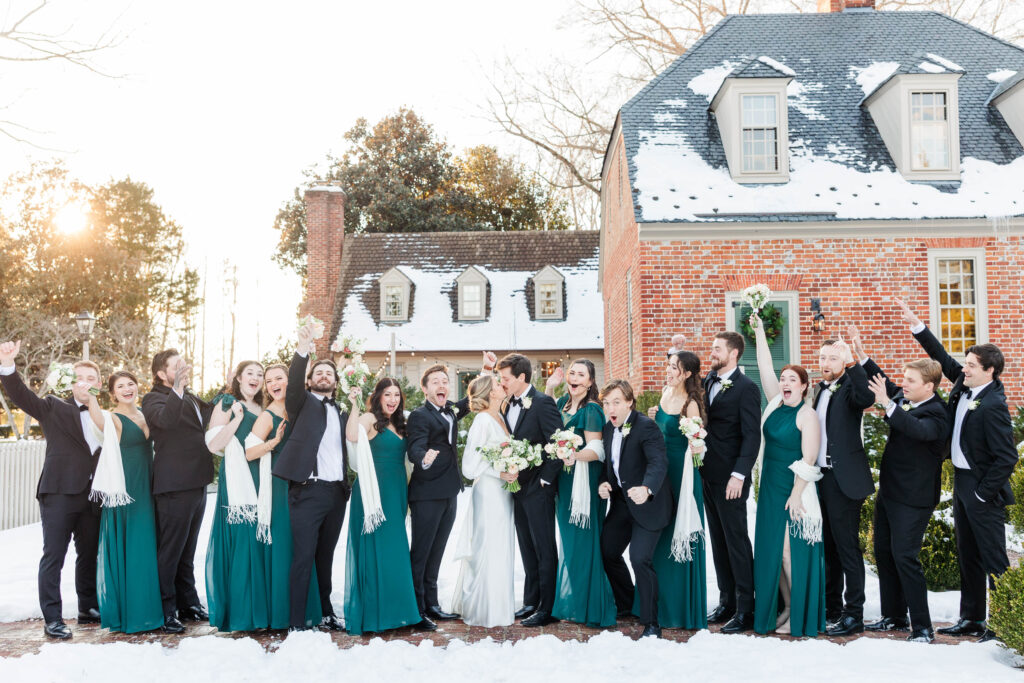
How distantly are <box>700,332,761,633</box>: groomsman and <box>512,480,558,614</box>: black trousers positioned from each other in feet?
3.88

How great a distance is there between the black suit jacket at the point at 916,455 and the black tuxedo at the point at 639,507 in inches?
59.9

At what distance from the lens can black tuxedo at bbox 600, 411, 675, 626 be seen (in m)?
5.94

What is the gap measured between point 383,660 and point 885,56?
52.3ft

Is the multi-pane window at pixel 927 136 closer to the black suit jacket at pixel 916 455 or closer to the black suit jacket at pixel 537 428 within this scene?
the black suit jacket at pixel 916 455

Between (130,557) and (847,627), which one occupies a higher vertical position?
(130,557)

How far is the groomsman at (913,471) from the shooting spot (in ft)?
18.8

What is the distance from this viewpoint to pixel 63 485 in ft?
20.9

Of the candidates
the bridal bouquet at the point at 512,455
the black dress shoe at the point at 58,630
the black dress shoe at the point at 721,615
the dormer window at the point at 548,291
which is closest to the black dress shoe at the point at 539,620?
the bridal bouquet at the point at 512,455

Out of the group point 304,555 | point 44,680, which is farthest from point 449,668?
point 44,680

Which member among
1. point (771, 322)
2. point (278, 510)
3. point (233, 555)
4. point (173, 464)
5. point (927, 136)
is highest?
point (927, 136)

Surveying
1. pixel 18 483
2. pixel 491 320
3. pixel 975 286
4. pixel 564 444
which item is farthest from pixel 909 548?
pixel 491 320

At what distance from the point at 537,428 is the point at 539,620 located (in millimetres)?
1411

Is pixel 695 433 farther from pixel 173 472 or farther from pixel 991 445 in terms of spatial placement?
pixel 173 472

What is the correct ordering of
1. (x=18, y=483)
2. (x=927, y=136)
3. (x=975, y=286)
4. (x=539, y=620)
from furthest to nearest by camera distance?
(x=927, y=136)
(x=975, y=286)
(x=18, y=483)
(x=539, y=620)
